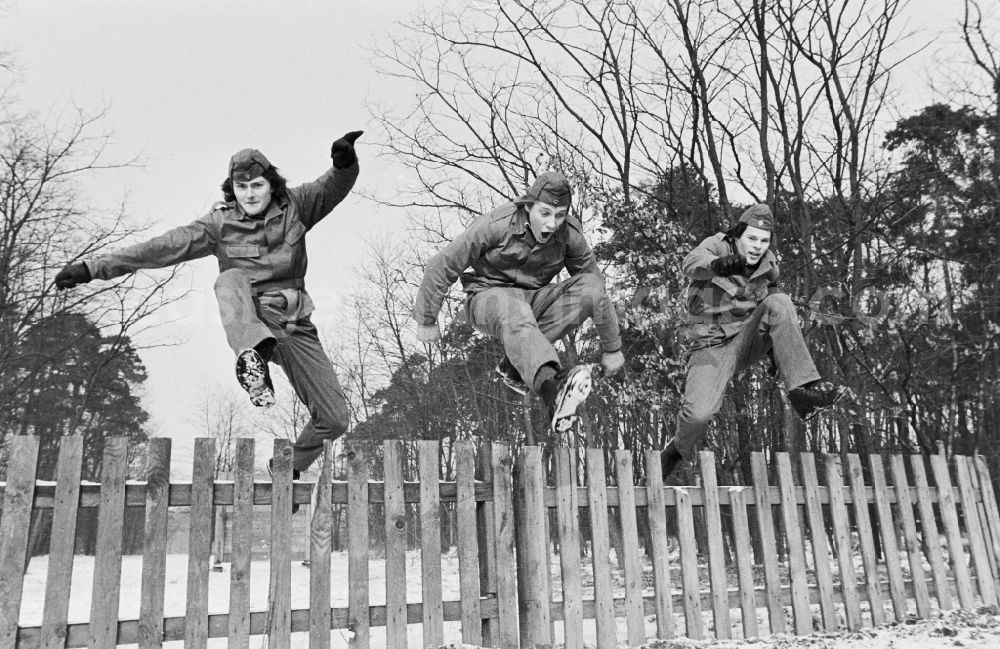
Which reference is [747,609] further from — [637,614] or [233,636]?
[233,636]

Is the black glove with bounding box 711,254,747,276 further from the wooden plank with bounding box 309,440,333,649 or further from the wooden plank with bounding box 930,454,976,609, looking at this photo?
the wooden plank with bounding box 930,454,976,609

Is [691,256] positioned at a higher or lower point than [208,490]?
higher

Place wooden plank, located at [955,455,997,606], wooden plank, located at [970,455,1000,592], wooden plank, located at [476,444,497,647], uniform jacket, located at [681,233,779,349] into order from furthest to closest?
wooden plank, located at [970,455,1000,592]
wooden plank, located at [955,455,997,606]
wooden plank, located at [476,444,497,647]
uniform jacket, located at [681,233,779,349]

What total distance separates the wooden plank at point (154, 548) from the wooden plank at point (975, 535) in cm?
645

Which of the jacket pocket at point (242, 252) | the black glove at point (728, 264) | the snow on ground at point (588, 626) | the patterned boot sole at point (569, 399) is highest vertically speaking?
the jacket pocket at point (242, 252)

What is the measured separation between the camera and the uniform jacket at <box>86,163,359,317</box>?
11.6 feet

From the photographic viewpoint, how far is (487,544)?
436 cm

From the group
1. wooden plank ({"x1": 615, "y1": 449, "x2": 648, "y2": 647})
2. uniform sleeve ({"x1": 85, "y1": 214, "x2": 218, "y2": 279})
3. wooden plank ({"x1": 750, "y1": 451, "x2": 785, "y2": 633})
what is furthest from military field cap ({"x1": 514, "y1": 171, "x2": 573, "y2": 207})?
wooden plank ({"x1": 750, "y1": 451, "x2": 785, "y2": 633})

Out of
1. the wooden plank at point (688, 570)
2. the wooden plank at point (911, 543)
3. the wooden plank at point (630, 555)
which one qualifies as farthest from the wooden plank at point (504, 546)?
the wooden plank at point (911, 543)

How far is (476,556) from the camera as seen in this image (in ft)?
14.0

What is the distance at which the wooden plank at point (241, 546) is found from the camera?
12.4 ft

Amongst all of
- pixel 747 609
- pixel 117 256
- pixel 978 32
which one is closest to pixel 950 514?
pixel 747 609

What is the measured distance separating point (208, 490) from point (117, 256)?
1309 mm

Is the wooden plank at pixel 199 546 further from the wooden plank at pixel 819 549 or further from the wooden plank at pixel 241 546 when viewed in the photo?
the wooden plank at pixel 819 549
